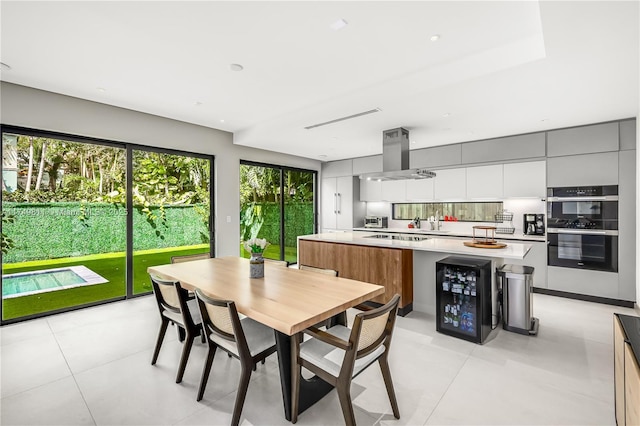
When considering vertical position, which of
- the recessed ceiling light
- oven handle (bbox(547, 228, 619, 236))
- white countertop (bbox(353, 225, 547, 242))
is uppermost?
the recessed ceiling light

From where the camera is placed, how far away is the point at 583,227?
4.16 metres

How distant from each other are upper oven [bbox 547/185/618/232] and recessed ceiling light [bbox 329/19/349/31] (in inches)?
161

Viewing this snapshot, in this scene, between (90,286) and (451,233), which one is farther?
(451,233)

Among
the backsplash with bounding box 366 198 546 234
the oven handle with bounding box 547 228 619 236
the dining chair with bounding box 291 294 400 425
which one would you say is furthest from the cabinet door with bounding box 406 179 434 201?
the dining chair with bounding box 291 294 400 425

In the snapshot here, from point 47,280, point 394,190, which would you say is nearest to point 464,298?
point 394,190

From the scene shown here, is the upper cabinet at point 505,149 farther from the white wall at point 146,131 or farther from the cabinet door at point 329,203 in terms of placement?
the white wall at point 146,131

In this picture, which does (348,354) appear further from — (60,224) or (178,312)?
(60,224)

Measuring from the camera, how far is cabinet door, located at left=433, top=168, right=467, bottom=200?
A: 548 centimetres

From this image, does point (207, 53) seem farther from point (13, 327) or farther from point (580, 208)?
point (580, 208)

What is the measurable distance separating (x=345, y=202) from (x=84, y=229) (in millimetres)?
4808

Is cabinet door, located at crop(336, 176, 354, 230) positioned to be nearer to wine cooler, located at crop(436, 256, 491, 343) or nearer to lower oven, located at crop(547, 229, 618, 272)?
lower oven, located at crop(547, 229, 618, 272)

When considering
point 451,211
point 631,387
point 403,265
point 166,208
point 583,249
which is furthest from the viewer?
point 451,211

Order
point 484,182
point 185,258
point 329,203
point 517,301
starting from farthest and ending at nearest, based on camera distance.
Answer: point 329,203 < point 484,182 < point 185,258 < point 517,301

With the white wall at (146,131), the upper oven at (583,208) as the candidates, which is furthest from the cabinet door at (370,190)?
the upper oven at (583,208)
